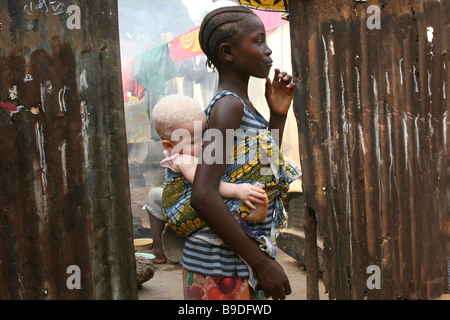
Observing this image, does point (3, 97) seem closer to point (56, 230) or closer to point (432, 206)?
point (56, 230)

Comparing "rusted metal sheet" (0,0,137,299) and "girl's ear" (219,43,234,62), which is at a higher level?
"girl's ear" (219,43,234,62)

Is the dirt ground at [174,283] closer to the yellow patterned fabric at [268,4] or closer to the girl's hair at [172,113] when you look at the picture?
the yellow patterned fabric at [268,4]

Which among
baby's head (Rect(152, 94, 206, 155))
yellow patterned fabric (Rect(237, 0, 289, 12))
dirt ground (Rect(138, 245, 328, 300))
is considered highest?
yellow patterned fabric (Rect(237, 0, 289, 12))

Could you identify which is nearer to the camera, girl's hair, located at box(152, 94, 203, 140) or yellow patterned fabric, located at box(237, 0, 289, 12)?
girl's hair, located at box(152, 94, 203, 140)

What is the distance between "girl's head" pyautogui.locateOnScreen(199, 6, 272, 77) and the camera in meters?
1.73

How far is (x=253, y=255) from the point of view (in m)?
1.61

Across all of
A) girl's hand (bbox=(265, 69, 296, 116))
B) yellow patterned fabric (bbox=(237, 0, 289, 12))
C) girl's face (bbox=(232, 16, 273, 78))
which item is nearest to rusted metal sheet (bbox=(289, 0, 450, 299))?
girl's hand (bbox=(265, 69, 296, 116))

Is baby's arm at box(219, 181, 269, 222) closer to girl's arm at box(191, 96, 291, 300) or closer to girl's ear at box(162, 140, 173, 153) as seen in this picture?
girl's arm at box(191, 96, 291, 300)

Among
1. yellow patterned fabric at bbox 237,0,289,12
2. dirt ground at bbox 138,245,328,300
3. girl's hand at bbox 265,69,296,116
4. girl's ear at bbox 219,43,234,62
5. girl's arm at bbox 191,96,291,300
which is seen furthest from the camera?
dirt ground at bbox 138,245,328,300

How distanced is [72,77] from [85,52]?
11cm

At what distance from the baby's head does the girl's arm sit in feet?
0.27

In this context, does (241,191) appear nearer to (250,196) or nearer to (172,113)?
(250,196)

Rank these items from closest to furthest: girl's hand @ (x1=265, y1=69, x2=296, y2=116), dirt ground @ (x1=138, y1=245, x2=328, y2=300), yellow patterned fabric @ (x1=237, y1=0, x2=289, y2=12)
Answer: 1. girl's hand @ (x1=265, y1=69, x2=296, y2=116)
2. yellow patterned fabric @ (x1=237, y1=0, x2=289, y2=12)
3. dirt ground @ (x1=138, y1=245, x2=328, y2=300)
